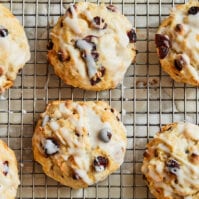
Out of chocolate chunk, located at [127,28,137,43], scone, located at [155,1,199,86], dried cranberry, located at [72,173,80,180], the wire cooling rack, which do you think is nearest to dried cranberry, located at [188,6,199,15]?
scone, located at [155,1,199,86]

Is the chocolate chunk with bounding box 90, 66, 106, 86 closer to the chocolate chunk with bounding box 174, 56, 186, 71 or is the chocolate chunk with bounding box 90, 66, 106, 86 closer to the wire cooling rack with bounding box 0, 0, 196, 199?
the wire cooling rack with bounding box 0, 0, 196, 199

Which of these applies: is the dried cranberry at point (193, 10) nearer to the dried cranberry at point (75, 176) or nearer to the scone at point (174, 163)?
the scone at point (174, 163)

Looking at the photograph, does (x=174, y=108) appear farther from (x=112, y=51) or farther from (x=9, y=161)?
(x=9, y=161)

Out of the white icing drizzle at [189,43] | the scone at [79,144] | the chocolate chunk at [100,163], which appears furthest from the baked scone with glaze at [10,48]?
the white icing drizzle at [189,43]

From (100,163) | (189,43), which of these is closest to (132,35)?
(189,43)

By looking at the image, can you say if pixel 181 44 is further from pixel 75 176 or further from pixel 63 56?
pixel 75 176
